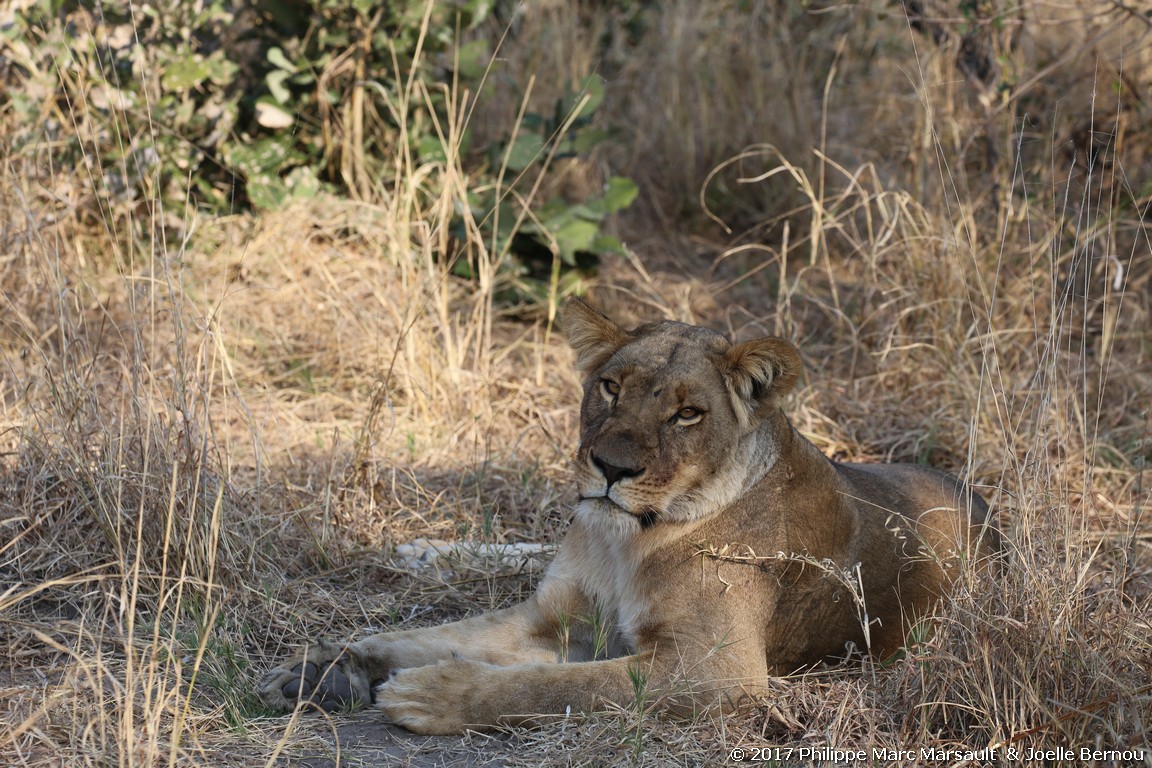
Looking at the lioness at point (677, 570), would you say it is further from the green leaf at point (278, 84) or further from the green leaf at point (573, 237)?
the green leaf at point (278, 84)

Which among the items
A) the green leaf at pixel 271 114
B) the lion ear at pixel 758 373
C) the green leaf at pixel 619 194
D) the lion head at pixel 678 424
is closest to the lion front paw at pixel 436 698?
the lion head at pixel 678 424

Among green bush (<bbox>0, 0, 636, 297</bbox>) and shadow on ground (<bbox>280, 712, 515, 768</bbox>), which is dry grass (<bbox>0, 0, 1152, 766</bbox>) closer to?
shadow on ground (<bbox>280, 712, 515, 768</bbox>)

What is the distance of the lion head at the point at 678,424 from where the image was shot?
10.4ft

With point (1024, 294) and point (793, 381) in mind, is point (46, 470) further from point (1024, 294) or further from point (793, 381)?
point (1024, 294)

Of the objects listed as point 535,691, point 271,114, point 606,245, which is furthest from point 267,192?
point 535,691

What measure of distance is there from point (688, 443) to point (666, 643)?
51cm

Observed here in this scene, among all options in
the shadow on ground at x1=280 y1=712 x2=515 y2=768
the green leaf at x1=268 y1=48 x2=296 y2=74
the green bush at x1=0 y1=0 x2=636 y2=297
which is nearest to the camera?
the shadow on ground at x1=280 y1=712 x2=515 y2=768

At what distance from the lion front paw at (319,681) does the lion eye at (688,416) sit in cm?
102

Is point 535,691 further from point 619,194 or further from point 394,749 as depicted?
point 619,194

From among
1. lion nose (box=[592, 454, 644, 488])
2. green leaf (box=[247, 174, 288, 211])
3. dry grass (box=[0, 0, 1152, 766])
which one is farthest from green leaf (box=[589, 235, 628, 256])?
lion nose (box=[592, 454, 644, 488])

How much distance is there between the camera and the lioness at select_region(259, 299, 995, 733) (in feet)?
10.4

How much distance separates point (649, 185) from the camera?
7797mm

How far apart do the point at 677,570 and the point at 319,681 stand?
94 cm

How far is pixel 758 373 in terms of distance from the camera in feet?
10.7
